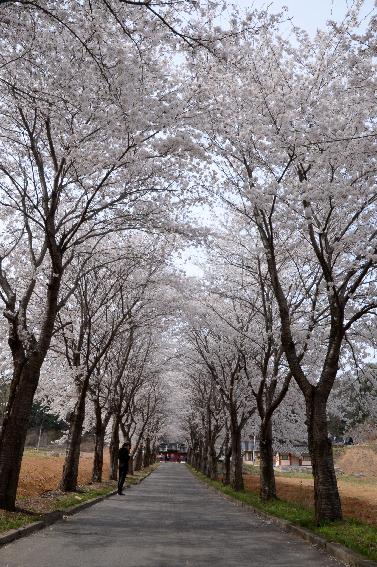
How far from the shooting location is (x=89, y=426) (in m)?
45.3

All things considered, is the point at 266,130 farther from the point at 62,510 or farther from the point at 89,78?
the point at 62,510

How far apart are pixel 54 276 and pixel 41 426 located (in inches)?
3915

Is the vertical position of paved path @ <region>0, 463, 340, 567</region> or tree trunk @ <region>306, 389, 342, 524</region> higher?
tree trunk @ <region>306, 389, 342, 524</region>

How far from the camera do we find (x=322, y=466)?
36.8 feet

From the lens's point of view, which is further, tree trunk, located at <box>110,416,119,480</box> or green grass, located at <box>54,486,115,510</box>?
tree trunk, located at <box>110,416,119,480</box>

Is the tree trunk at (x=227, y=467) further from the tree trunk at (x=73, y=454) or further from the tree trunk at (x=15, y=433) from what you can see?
the tree trunk at (x=15, y=433)

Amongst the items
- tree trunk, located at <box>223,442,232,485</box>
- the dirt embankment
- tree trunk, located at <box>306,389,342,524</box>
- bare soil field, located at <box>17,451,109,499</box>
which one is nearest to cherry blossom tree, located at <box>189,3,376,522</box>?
tree trunk, located at <box>306,389,342,524</box>

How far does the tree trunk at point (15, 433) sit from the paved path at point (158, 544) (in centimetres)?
125

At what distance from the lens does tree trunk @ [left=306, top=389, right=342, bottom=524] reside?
10.9 m

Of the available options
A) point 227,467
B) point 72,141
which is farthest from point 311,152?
point 227,467

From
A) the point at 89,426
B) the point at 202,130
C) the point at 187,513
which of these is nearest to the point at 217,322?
the point at 187,513

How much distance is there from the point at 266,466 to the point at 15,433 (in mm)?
10043

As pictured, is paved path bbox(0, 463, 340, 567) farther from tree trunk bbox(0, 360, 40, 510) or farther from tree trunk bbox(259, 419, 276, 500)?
tree trunk bbox(259, 419, 276, 500)

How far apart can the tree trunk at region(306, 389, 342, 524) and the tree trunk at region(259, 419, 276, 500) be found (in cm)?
669
